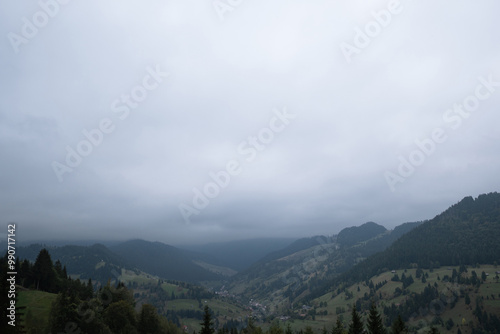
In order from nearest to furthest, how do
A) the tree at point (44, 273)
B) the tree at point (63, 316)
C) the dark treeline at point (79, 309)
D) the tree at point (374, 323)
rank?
the tree at point (374, 323) → the tree at point (63, 316) → the dark treeline at point (79, 309) → the tree at point (44, 273)

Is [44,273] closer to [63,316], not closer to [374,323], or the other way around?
[63,316]

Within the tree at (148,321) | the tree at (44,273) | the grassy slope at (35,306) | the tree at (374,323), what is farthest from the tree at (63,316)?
the tree at (374,323)

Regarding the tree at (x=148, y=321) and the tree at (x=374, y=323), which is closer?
the tree at (x=374, y=323)

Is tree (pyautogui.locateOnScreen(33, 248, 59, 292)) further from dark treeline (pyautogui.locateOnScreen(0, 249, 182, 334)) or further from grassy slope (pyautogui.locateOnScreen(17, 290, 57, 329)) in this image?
grassy slope (pyautogui.locateOnScreen(17, 290, 57, 329))

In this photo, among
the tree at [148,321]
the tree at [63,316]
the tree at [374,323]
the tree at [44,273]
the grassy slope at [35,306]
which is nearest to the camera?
the tree at [374,323]

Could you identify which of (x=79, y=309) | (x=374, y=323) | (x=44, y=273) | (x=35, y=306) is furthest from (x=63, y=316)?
(x=374, y=323)

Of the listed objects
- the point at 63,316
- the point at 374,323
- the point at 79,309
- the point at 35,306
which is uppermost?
the point at 35,306

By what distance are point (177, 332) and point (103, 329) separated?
42.9 meters

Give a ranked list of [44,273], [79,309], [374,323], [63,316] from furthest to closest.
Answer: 1. [44,273]
2. [79,309]
3. [63,316]
4. [374,323]

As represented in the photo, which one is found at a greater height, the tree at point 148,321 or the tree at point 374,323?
the tree at point 374,323

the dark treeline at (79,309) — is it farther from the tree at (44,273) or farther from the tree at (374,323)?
the tree at (374,323)

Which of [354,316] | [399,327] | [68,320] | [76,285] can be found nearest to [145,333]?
[68,320]

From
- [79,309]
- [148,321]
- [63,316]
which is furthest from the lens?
[148,321]

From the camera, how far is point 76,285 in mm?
131125
